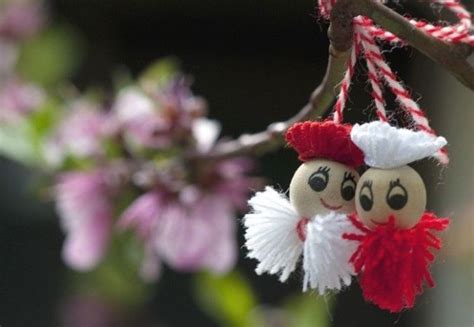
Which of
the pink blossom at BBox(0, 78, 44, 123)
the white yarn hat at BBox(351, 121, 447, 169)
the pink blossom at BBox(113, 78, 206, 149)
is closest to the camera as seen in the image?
the white yarn hat at BBox(351, 121, 447, 169)

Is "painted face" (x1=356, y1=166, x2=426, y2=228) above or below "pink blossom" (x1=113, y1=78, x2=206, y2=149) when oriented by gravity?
below

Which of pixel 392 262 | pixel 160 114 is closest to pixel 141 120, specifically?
pixel 160 114

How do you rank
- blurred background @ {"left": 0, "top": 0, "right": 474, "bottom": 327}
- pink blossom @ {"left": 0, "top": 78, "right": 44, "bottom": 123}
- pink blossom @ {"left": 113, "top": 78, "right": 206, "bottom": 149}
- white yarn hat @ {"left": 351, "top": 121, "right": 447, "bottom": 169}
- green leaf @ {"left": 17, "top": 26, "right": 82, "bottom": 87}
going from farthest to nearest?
1. blurred background @ {"left": 0, "top": 0, "right": 474, "bottom": 327}
2. green leaf @ {"left": 17, "top": 26, "right": 82, "bottom": 87}
3. pink blossom @ {"left": 0, "top": 78, "right": 44, "bottom": 123}
4. pink blossom @ {"left": 113, "top": 78, "right": 206, "bottom": 149}
5. white yarn hat @ {"left": 351, "top": 121, "right": 447, "bottom": 169}

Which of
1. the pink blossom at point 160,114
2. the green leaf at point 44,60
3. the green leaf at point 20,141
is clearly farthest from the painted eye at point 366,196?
the green leaf at point 44,60

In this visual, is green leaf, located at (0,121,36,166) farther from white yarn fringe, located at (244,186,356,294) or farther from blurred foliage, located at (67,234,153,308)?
white yarn fringe, located at (244,186,356,294)


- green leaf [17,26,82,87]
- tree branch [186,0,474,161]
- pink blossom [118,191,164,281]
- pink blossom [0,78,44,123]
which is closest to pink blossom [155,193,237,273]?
pink blossom [118,191,164,281]

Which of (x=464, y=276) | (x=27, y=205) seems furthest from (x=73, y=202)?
(x=27, y=205)

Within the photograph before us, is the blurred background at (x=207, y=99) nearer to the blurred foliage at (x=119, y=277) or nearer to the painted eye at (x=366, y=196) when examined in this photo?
the blurred foliage at (x=119, y=277)
